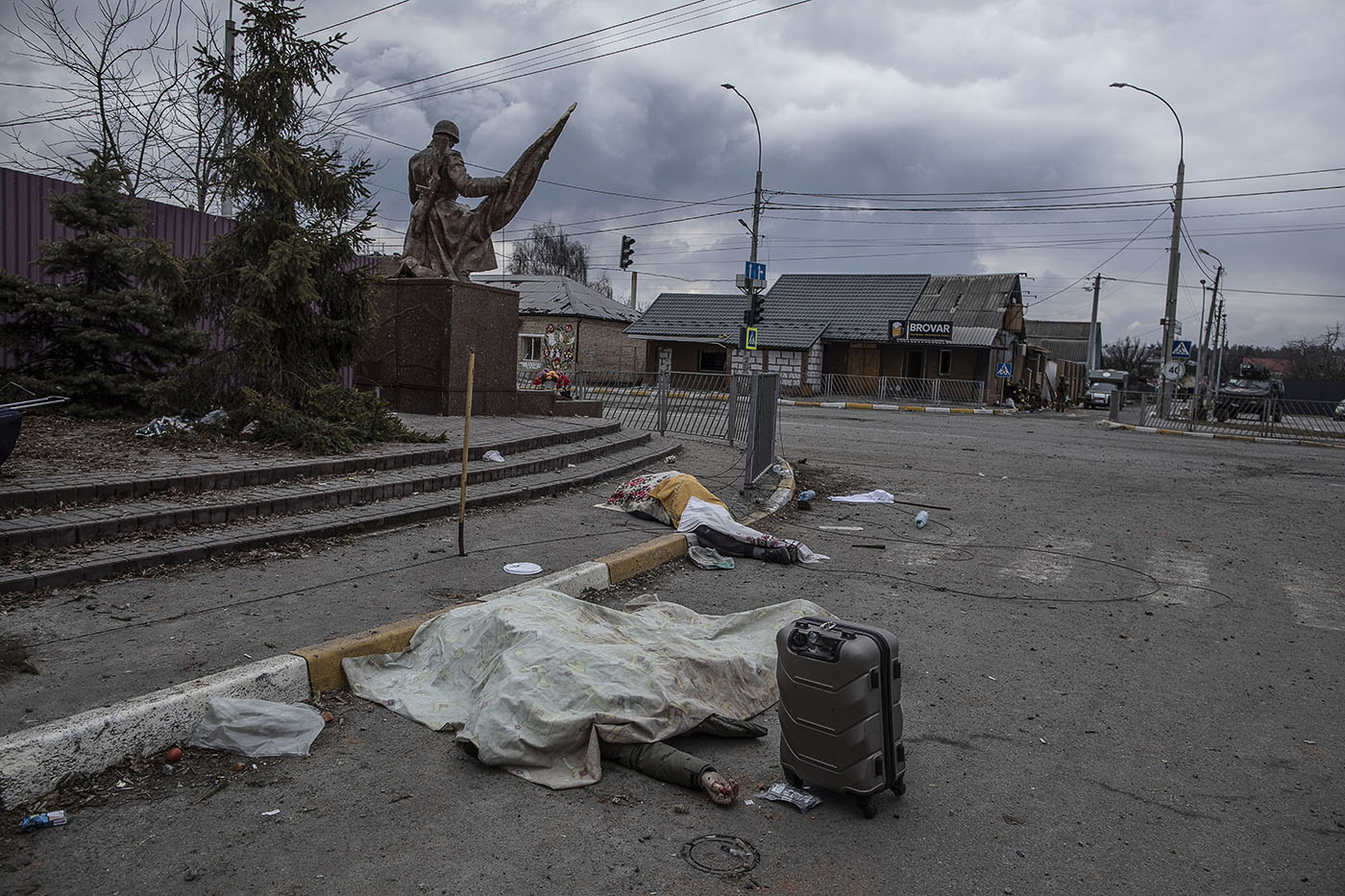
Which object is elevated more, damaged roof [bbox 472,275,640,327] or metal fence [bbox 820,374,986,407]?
damaged roof [bbox 472,275,640,327]

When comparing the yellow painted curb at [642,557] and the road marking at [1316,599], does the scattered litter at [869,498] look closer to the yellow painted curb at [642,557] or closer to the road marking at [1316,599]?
the yellow painted curb at [642,557]

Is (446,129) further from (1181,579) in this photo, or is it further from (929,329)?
(929,329)

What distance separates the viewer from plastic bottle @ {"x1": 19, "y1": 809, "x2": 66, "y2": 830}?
2990mm

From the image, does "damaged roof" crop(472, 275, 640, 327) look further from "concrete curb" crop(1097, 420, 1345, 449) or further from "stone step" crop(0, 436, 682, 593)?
"stone step" crop(0, 436, 682, 593)

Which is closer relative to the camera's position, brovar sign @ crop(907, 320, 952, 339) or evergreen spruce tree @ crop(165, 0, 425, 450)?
evergreen spruce tree @ crop(165, 0, 425, 450)

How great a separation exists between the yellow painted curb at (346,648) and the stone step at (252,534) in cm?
189

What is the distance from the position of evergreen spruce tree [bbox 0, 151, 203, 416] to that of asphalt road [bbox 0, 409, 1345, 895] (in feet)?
18.1

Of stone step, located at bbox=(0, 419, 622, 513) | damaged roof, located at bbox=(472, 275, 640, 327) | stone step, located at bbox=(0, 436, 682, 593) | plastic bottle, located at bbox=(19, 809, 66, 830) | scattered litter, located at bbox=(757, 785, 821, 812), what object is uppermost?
damaged roof, located at bbox=(472, 275, 640, 327)

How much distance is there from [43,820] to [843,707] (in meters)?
2.75

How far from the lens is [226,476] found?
23.9 feet

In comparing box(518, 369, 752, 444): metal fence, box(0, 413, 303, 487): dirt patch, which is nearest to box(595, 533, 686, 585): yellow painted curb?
box(0, 413, 303, 487): dirt patch

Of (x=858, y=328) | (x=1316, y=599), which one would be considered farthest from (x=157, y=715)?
(x=858, y=328)

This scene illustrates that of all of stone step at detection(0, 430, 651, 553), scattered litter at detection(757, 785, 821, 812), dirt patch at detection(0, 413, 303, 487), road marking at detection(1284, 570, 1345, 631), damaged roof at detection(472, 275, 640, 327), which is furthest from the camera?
damaged roof at detection(472, 275, 640, 327)

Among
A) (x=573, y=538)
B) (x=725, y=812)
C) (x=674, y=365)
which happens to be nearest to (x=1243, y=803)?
(x=725, y=812)
